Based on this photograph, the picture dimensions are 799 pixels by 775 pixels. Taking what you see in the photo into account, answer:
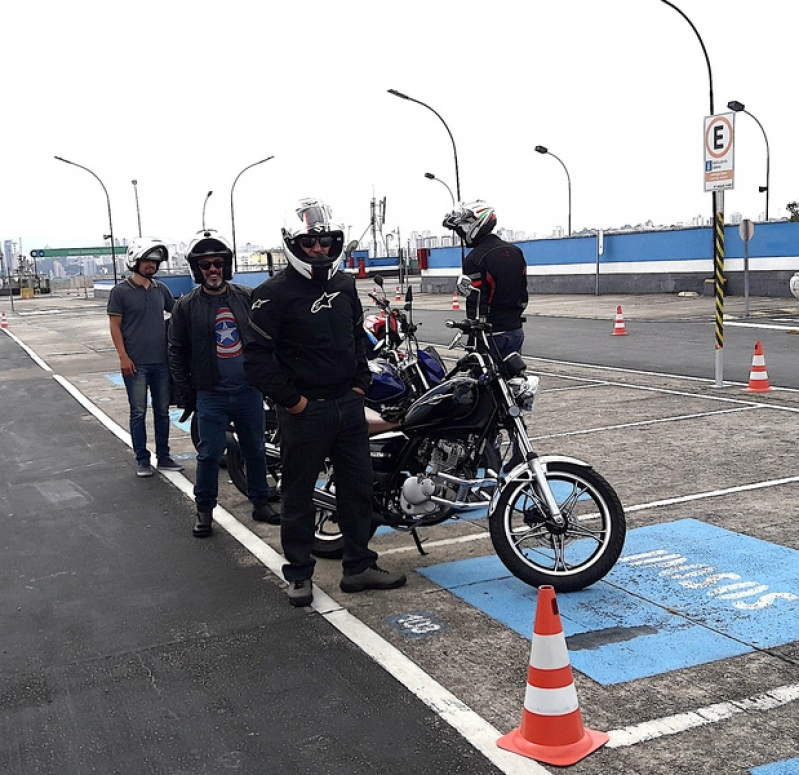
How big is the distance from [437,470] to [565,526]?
2.55 ft

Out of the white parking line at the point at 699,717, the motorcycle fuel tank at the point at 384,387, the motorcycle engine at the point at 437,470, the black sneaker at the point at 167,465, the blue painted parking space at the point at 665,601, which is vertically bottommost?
the black sneaker at the point at 167,465

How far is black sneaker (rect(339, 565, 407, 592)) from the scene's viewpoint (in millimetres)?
Result: 5262

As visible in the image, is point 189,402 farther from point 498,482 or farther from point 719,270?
point 719,270

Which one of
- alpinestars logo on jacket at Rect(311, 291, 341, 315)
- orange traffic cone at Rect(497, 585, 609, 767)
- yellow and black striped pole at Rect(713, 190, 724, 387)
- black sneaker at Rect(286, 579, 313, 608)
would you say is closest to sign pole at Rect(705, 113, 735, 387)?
yellow and black striped pole at Rect(713, 190, 724, 387)

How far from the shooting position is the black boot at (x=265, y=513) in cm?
679

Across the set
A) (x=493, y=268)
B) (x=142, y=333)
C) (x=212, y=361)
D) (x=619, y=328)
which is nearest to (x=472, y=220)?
(x=493, y=268)

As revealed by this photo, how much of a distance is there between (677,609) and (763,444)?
13.6 ft

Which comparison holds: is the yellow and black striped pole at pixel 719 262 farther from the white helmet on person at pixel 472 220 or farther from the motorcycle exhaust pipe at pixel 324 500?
the motorcycle exhaust pipe at pixel 324 500

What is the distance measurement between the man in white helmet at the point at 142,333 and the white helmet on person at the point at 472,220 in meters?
2.55

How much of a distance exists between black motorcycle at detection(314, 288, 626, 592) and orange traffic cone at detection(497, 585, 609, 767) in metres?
1.45

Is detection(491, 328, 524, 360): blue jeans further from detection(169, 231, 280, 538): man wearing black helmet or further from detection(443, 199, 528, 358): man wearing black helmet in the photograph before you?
detection(169, 231, 280, 538): man wearing black helmet

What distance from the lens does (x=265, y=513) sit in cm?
682

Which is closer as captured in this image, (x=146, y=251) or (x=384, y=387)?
(x=384, y=387)

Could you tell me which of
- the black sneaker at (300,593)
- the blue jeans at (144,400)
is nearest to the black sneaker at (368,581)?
the black sneaker at (300,593)
